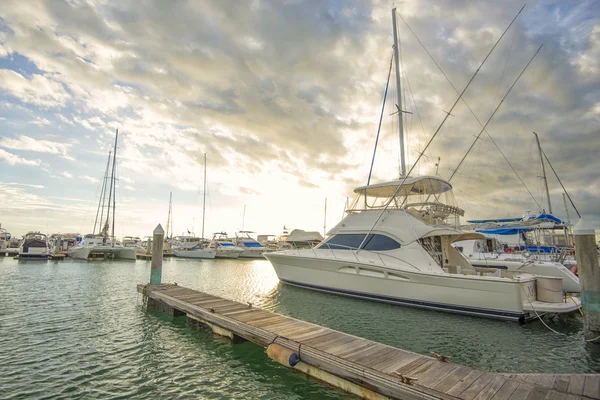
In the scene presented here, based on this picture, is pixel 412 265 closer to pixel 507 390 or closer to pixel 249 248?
pixel 507 390

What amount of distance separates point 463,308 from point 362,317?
138 inches

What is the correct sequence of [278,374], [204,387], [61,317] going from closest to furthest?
1. [204,387]
2. [278,374]
3. [61,317]

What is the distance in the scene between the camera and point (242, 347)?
7449 millimetres

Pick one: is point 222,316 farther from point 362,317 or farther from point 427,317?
point 427,317

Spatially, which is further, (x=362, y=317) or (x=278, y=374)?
(x=362, y=317)

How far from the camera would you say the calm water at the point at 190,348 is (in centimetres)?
546

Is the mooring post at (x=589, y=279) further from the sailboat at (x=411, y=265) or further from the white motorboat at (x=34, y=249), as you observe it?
the white motorboat at (x=34, y=249)

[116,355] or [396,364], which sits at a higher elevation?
[396,364]

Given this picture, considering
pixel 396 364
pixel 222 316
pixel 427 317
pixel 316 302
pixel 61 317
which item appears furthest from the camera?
pixel 316 302

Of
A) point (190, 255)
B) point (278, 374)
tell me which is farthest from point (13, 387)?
point (190, 255)

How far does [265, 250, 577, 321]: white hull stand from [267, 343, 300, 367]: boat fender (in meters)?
7.01

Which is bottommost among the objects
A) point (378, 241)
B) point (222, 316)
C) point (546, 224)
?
point (222, 316)

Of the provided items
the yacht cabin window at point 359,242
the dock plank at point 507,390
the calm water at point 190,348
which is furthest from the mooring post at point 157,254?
the dock plank at point 507,390

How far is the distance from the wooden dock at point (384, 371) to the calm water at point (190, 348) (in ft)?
1.52
